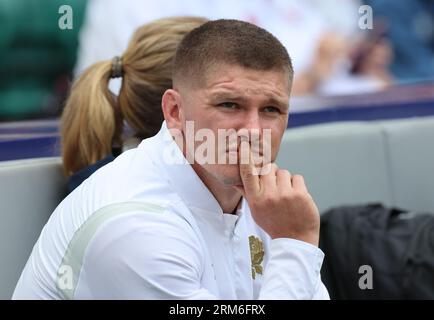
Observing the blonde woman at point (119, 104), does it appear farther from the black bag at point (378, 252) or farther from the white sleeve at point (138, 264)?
the black bag at point (378, 252)

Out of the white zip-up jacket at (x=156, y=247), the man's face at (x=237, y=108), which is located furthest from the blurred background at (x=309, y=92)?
the man's face at (x=237, y=108)

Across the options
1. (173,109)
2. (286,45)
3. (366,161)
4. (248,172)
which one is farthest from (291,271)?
(286,45)

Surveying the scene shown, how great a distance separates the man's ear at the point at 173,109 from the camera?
1.09m

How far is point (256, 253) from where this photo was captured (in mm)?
1175

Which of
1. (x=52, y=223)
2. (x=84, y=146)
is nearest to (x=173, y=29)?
(x=84, y=146)

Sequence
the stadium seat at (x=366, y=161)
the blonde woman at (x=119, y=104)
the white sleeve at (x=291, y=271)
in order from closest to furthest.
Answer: the white sleeve at (x=291, y=271) → the blonde woman at (x=119, y=104) → the stadium seat at (x=366, y=161)

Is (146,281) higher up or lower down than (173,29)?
lower down

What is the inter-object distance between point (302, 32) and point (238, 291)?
1.43 m

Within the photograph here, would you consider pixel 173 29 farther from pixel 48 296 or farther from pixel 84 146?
pixel 48 296

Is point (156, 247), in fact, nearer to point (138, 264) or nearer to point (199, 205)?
point (138, 264)

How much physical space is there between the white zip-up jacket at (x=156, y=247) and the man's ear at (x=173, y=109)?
0.02 meters

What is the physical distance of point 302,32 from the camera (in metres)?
2.43

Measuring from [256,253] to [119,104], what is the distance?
0.47 metres
